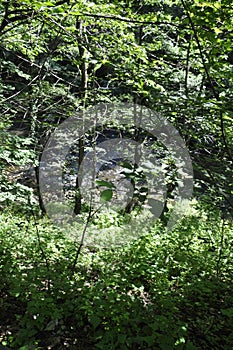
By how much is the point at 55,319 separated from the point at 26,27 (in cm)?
449

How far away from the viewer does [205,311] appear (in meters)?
3.14

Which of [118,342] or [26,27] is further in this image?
[26,27]

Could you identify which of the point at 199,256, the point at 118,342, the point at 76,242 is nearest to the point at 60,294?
the point at 118,342

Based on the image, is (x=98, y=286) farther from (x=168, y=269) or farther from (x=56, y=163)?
(x=56, y=163)

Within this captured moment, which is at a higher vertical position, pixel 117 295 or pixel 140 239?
pixel 117 295

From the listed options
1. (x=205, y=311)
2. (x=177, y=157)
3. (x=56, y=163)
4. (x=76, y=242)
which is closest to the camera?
(x=205, y=311)

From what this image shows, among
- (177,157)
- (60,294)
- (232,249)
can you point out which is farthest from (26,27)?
(232,249)

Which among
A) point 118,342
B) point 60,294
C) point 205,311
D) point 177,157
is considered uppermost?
point 177,157

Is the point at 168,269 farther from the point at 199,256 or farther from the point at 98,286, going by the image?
the point at 98,286

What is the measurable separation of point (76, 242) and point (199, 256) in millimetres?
1839

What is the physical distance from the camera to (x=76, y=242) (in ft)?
15.3

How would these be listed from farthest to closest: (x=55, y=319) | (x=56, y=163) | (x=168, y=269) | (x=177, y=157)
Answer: (x=56, y=163)
(x=168, y=269)
(x=177, y=157)
(x=55, y=319)

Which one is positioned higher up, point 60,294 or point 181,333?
point 181,333

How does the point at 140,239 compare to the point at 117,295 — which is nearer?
the point at 117,295
